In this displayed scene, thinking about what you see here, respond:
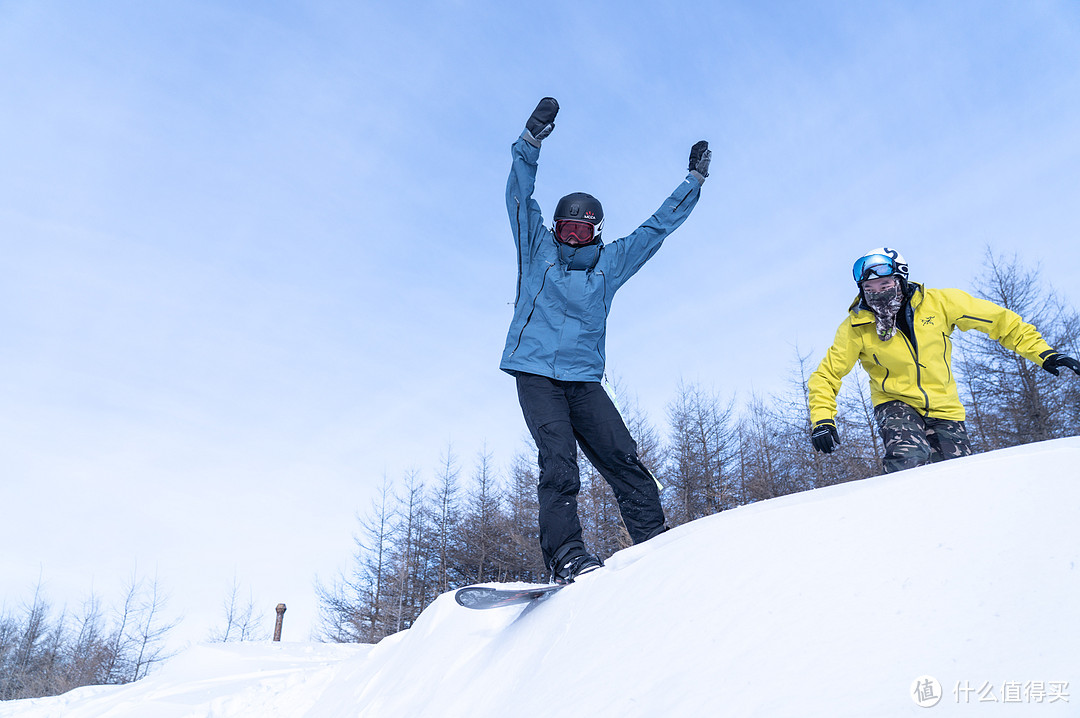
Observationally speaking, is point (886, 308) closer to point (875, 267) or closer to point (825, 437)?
point (875, 267)

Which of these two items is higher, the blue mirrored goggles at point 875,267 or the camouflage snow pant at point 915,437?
the blue mirrored goggles at point 875,267

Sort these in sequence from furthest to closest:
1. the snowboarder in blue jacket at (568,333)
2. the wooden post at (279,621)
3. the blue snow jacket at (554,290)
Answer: the wooden post at (279,621)
the blue snow jacket at (554,290)
the snowboarder in blue jacket at (568,333)

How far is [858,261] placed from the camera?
4035 mm

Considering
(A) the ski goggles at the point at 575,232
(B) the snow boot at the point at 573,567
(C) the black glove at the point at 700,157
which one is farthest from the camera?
(C) the black glove at the point at 700,157

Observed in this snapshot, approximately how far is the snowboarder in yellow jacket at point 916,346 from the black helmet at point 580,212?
1.60m

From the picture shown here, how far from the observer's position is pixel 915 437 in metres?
3.79

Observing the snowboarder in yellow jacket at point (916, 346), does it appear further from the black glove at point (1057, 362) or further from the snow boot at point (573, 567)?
the snow boot at point (573, 567)

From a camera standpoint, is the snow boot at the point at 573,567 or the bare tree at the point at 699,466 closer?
the snow boot at the point at 573,567

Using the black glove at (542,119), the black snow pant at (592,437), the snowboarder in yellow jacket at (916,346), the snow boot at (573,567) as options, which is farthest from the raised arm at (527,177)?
the snowboarder in yellow jacket at (916,346)

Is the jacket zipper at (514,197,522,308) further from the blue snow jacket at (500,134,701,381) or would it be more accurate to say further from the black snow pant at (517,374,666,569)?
the black snow pant at (517,374,666,569)

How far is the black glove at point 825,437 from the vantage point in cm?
377

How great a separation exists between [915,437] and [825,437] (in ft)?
1.65

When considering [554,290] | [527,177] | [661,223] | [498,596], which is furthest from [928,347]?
[498,596]

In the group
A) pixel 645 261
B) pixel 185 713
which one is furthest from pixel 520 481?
pixel 645 261
